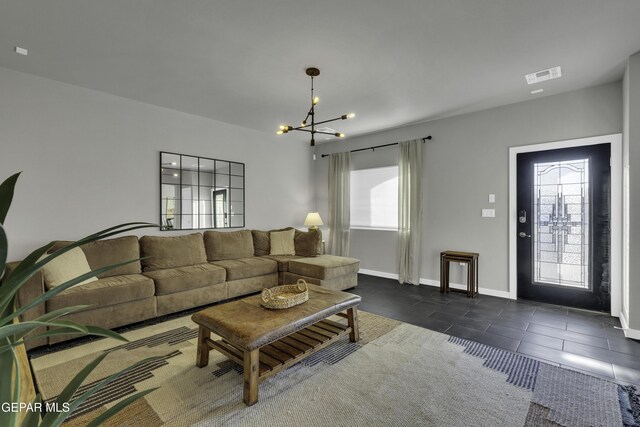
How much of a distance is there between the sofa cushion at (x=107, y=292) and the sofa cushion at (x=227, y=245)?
1.19 m

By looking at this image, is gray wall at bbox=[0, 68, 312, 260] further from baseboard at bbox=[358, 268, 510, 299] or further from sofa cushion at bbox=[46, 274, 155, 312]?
baseboard at bbox=[358, 268, 510, 299]

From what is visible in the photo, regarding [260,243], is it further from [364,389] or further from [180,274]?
[364,389]

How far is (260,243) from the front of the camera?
17.4ft

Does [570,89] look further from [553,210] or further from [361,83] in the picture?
[361,83]

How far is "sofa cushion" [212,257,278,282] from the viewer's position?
13.9ft

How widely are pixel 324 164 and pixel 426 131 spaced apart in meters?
2.33

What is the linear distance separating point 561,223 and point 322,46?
3740 millimetres

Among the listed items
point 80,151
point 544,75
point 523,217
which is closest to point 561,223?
point 523,217

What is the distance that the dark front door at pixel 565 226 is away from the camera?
374 cm

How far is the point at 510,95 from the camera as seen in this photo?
4.04 m

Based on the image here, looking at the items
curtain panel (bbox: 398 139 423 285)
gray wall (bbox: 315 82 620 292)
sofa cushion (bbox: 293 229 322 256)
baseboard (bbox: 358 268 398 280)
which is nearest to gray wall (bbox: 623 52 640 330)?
gray wall (bbox: 315 82 620 292)

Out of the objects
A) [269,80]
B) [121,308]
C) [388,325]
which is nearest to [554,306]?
[388,325]

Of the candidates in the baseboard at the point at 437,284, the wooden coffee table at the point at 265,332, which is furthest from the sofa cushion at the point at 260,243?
the wooden coffee table at the point at 265,332

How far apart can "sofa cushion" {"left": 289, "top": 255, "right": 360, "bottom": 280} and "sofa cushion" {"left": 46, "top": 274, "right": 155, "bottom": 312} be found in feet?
6.41
